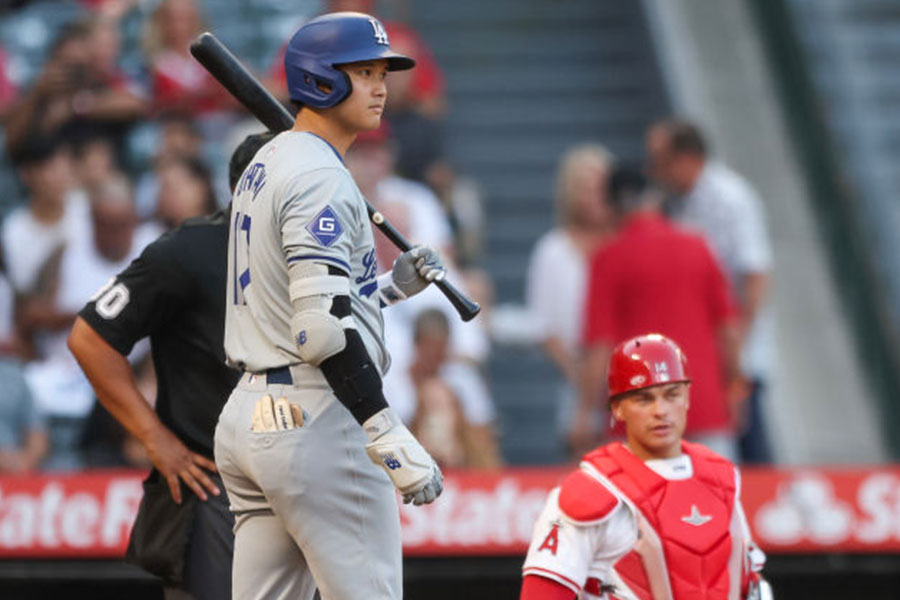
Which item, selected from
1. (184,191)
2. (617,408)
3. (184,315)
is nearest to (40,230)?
(184,191)

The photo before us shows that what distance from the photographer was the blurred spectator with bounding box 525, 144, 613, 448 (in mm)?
9000

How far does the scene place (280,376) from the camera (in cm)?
430

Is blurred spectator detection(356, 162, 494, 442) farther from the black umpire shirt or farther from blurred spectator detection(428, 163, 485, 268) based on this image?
the black umpire shirt

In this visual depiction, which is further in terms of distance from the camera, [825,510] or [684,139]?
[684,139]

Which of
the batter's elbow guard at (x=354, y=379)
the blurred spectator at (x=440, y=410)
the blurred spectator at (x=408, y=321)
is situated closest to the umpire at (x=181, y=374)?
the batter's elbow guard at (x=354, y=379)

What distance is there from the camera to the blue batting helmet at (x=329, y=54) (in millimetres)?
4328

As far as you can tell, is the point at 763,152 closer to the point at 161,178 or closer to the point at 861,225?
the point at 861,225

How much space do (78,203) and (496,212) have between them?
3259 mm

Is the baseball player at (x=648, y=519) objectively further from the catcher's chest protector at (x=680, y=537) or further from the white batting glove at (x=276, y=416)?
A: the white batting glove at (x=276, y=416)

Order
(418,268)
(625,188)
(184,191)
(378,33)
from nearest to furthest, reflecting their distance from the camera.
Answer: (378,33) → (418,268) → (184,191) → (625,188)

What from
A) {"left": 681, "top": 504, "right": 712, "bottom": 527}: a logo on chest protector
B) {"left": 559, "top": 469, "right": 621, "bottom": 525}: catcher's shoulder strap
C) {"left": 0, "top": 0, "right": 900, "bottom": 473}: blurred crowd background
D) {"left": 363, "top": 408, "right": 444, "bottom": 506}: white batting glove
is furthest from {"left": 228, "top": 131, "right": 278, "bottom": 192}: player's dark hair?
{"left": 0, "top": 0, "right": 900, "bottom": 473}: blurred crowd background

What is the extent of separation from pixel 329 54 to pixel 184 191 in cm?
306

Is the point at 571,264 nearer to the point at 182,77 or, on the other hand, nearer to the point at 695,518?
the point at 182,77

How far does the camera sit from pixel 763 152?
11477 mm
